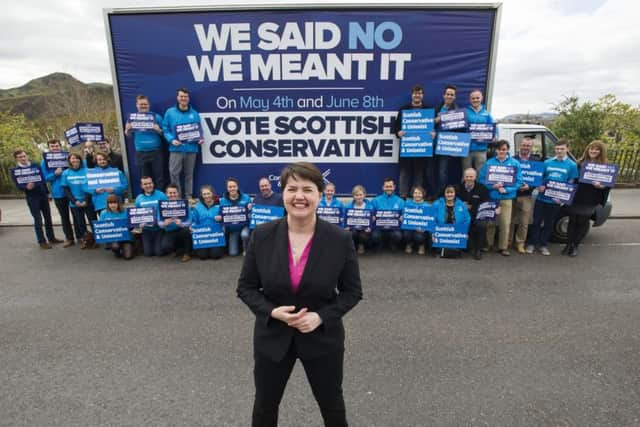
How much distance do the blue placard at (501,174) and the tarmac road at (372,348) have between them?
139 cm

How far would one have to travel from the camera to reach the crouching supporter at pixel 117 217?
605cm

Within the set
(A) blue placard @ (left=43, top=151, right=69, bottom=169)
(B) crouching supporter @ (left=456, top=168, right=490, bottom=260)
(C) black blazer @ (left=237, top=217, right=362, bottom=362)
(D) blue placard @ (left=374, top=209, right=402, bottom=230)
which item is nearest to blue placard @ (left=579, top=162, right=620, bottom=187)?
(B) crouching supporter @ (left=456, top=168, right=490, bottom=260)

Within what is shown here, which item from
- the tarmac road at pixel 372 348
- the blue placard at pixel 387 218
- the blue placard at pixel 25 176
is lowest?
the tarmac road at pixel 372 348

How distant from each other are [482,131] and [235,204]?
445cm

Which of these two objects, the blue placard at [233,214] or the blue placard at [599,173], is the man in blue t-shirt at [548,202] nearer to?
the blue placard at [599,173]

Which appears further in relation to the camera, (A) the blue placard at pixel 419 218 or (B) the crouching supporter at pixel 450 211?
(A) the blue placard at pixel 419 218

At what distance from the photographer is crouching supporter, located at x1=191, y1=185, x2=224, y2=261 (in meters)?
5.96

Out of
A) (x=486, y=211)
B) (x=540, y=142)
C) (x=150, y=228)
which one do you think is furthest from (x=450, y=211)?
(x=150, y=228)

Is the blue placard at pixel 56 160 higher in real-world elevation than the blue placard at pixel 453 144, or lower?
lower

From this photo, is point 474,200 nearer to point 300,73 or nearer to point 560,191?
point 560,191

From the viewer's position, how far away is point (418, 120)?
5.89 meters

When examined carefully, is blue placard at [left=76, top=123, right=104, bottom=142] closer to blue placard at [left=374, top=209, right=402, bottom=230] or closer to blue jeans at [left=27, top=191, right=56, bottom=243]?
blue jeans at [left=27, top=191, right=56, bottom=243]

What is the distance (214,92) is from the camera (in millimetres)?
6074

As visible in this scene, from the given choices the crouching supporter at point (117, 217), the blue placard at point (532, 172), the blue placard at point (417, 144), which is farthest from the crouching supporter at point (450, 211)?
the crouching supporter at point (117, 217)
